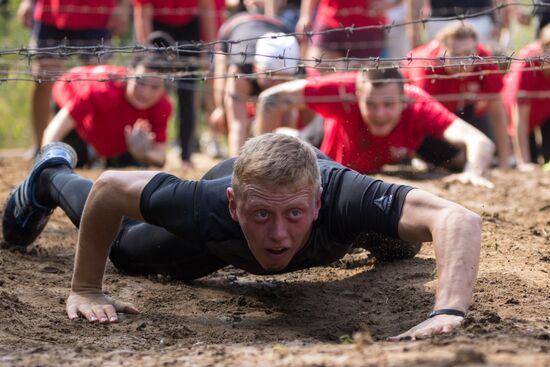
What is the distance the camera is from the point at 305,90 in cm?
759

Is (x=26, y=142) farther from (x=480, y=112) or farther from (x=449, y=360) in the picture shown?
(x=449, y=360)

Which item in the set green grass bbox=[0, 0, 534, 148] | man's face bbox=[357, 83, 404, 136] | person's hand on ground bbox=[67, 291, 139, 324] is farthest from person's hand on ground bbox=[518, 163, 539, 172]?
person's hand on ground bbox=[67, 291, 139, 324]

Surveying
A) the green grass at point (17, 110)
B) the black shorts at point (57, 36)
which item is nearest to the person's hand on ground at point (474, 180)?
the black shorts at point (57, 36)

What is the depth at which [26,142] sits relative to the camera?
13.9 metres

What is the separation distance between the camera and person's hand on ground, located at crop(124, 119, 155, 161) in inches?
353

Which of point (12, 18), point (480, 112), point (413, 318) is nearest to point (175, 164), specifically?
point (480, 112)

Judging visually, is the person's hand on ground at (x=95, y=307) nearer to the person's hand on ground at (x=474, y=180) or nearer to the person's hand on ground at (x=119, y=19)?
the person's hand on ground at (x=474, y=180)

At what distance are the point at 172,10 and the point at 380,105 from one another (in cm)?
284

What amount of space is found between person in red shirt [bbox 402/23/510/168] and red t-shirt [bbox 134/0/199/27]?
2.06 meters

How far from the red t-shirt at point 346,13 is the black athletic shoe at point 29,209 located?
404cm

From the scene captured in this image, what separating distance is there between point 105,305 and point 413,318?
1368mm

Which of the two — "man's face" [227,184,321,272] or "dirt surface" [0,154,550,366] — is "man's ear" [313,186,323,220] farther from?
"dirt surface" [0,154,550,366]

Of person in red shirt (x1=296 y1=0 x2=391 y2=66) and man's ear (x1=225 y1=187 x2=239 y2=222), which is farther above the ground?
person in red shirt (x1=296 y1=0 x2=391 y2=66)

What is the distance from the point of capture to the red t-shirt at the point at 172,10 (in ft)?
30.5
